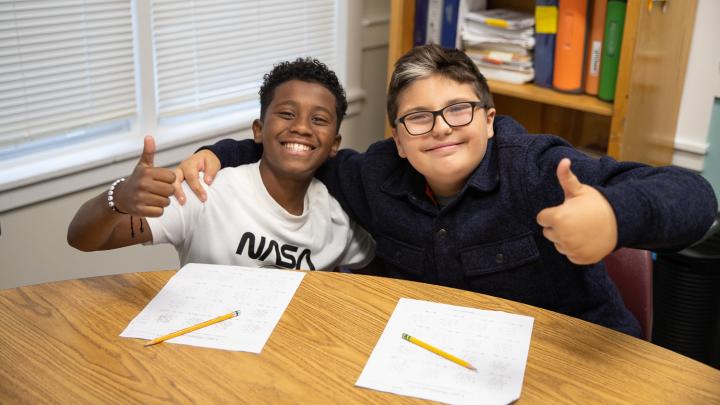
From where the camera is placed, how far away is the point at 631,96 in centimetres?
228

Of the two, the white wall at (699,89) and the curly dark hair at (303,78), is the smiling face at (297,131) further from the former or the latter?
the white wall at (699,89)

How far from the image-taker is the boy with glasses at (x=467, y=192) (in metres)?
1.44

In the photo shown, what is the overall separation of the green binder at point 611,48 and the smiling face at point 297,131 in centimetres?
107

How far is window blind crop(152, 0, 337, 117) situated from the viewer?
247 cm

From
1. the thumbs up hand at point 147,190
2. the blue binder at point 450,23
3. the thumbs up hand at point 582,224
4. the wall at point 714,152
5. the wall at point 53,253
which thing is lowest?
the wall at point 53,253

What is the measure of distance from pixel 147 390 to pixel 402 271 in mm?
698

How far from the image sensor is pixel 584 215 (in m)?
1.06

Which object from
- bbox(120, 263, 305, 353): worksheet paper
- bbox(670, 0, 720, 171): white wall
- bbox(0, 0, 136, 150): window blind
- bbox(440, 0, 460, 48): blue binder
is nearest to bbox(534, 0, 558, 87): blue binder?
bbox(440, 0, 460, 48): blue binder

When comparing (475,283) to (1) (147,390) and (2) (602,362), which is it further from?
(1) (147,390)

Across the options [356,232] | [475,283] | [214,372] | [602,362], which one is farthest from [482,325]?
[356,232]

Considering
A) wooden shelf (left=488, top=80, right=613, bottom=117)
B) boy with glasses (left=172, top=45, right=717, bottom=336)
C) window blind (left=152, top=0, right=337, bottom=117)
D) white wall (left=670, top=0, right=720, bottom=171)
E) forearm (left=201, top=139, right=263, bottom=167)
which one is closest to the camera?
boy with glasses (left=172, top=45, right=717, bottom=336)

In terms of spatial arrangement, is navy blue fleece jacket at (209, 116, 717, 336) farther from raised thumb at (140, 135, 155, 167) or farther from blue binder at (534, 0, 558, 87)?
blue binder at (534, 0, 558, 87)

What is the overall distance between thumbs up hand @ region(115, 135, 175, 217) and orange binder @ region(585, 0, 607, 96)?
1564mm

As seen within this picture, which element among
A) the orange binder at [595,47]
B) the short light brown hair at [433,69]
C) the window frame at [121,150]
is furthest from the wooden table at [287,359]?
the orange binder at [595,47]
